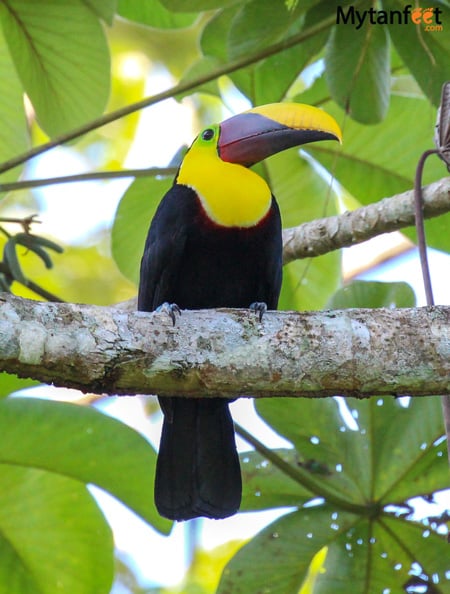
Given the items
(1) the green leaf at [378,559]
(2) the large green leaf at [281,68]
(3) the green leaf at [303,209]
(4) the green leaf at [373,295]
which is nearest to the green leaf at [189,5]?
(2) the large green leaf at [281,68]

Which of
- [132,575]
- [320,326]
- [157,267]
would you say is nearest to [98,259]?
[132,575]

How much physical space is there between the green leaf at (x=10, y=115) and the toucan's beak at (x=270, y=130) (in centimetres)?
76

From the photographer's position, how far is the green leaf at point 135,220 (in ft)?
12.2

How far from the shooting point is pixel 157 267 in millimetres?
3168

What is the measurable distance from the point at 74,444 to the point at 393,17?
65.1 inches

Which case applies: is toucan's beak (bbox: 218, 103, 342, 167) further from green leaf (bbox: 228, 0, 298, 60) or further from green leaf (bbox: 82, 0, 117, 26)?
green leaf (bbox: 82, 0, 117, 26)

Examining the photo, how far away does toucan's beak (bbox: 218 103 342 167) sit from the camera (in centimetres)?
315

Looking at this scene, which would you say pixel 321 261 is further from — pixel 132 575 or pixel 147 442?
pixel 132 575

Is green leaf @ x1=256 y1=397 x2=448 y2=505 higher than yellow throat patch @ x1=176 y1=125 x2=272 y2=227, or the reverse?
yellow throat patch @ x1=176 y1=125 x2=272 y2=227

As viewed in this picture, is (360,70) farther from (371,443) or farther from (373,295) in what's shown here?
(371,443)

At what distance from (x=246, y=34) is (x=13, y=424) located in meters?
1.40

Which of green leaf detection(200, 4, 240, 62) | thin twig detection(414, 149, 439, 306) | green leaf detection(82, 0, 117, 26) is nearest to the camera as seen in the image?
thin twig detection(414, 149, 439, 306)

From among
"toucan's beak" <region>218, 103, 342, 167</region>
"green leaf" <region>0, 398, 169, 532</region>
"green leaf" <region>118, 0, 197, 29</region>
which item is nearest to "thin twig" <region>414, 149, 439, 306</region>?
"toucan's beak" <region>218, 103, 342, 167</region>

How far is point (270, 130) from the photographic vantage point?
328 cm
